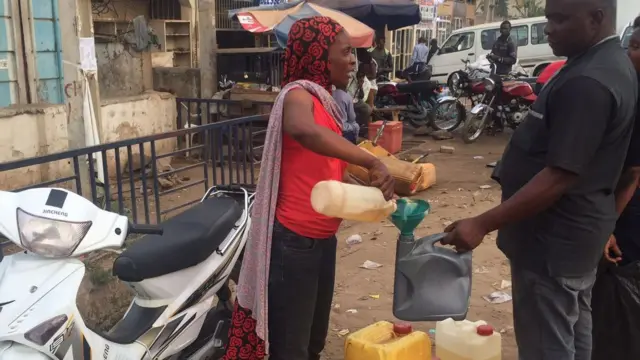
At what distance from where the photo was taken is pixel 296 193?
2.24 meters

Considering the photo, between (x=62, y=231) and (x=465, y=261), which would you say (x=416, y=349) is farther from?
(x=62, y=231)

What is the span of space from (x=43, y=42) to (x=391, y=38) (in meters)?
14.7

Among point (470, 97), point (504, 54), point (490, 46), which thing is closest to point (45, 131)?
point (470, 97)

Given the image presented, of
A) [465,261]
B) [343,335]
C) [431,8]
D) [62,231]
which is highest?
[431,8]

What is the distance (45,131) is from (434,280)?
5748mm

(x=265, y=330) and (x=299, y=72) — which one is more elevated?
(x=299, y=72)

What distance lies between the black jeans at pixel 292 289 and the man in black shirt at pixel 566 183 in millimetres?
526

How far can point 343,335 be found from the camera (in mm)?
3570

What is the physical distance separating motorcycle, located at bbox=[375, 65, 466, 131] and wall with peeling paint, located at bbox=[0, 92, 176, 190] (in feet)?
14.9

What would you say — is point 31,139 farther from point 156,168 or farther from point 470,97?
point 470,97

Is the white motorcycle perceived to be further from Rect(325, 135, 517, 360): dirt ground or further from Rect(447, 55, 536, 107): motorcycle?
Rect(447, 55, 536, 107): motorcycle

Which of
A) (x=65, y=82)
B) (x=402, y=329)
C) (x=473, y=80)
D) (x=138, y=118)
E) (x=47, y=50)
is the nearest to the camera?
(x=402, y=329)

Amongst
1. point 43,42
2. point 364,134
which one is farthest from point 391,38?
point 43,42

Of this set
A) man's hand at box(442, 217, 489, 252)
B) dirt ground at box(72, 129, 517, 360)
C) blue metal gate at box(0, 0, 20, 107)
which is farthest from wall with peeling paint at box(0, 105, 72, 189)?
man's hand at box(442, 217, 489, 252)
